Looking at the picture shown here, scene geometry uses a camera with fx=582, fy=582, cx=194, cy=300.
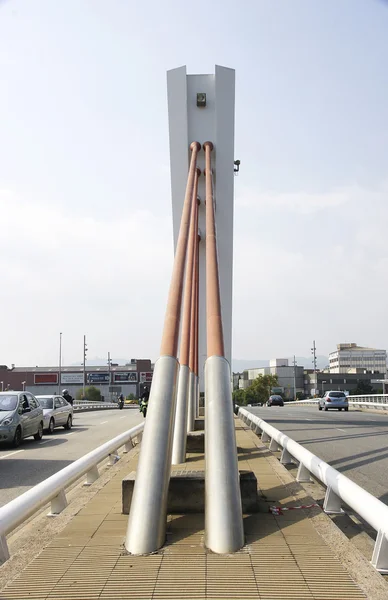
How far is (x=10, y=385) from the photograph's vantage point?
305 ft

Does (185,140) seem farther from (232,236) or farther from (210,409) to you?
(210,409)

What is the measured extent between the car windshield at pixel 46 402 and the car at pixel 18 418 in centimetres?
369

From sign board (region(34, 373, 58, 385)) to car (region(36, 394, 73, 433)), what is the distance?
241 feet

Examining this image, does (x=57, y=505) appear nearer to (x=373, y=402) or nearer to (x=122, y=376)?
(x=373, y=402)

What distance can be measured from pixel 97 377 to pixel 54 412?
81.0m

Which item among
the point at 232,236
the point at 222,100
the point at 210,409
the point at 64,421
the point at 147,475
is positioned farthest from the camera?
the point at 232,236

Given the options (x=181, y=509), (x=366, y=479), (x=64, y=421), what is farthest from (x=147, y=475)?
(x=64, y=421)

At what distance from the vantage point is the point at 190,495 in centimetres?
682

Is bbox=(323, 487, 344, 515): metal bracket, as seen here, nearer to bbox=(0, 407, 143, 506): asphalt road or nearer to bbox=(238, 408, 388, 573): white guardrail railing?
bbox=(238, 408, 388, 573): white guardrail railing

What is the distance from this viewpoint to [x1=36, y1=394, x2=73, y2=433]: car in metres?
21.1

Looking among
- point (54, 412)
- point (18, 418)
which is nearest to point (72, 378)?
point (54, 412)

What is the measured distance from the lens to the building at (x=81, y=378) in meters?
93.7

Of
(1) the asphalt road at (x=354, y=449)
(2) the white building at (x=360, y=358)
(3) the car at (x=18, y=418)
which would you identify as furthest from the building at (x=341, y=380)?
(3) the car at (x=18, y=418)

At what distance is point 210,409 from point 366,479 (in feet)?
16.5
